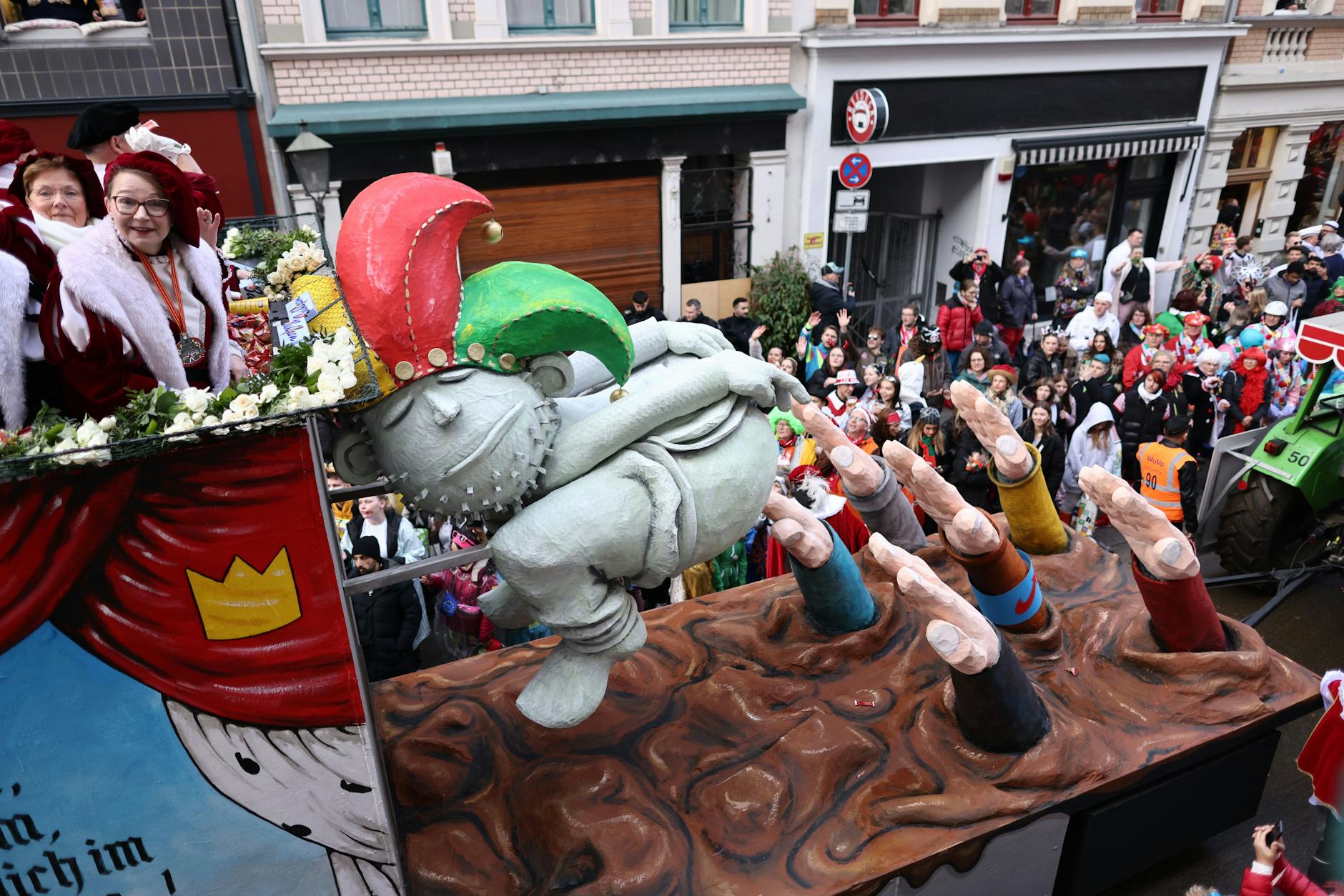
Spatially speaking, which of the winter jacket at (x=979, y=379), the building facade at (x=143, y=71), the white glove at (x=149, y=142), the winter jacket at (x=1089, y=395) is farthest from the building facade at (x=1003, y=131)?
the white glove at (x=149, y=142)

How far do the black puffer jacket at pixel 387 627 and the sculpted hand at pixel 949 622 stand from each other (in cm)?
270

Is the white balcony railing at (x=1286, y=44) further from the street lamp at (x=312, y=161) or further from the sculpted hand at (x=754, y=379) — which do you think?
the sculpted hand at (x=754, y=379)

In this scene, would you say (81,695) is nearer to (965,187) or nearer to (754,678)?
(754,678)

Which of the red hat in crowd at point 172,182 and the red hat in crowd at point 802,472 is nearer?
the red hat in crowd at point 172,182

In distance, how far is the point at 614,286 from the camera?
11.2 meters

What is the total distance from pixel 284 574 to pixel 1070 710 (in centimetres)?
310

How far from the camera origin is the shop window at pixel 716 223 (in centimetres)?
1121

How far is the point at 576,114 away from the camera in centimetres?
980

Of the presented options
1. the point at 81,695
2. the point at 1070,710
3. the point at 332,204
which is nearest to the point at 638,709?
the point at 1070,710

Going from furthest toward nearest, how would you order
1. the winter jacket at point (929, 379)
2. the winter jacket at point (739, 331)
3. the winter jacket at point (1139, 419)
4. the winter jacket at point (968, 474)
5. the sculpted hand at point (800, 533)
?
the winter jacket at point (739, 331) < the winter jacket at point (929, 379) < the winter jacket at point (1139, 419) < the winter jacket at point (968, 474) < the sculpted hand at point (800, 533)

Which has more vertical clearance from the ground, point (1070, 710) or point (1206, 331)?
point (1070, 710)

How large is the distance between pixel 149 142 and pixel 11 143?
1.26 meters

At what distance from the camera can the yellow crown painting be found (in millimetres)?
2416

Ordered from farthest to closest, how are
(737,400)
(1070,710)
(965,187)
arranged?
(965,187) < (1070,710) < (737,400)
